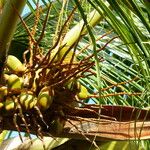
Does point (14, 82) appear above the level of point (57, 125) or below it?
above

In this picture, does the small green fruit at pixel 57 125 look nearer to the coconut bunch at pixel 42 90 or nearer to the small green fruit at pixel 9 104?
the coconut bunch at pixel 42 90

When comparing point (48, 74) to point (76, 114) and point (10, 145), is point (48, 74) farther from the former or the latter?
point (10, 145)

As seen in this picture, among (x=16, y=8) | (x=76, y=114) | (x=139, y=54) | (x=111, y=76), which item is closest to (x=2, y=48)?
(x=16, y=8)

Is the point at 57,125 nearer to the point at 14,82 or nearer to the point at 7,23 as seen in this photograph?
the point at 14,82

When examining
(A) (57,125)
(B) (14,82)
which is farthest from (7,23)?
(A) (57,125)

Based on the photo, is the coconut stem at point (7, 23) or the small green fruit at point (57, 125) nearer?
the coconut stem at point (7, 23)

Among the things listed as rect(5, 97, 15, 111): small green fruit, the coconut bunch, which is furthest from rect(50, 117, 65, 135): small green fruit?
rect(5, 97, 15, 111): small green fruit

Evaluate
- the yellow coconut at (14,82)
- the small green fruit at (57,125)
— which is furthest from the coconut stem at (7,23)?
the small green fruit at (57,125)

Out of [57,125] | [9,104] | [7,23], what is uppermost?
[7,23]

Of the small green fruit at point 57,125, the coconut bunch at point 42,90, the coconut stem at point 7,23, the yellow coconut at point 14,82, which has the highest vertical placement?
the coconut stem at point 7,23
